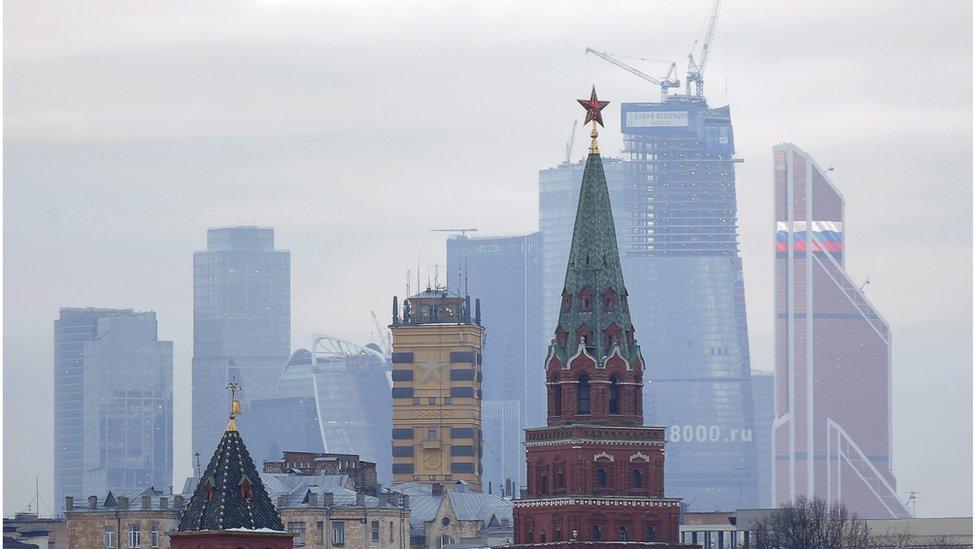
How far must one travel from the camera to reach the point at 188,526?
655ft

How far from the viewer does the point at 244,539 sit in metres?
198

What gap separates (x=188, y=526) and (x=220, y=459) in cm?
397

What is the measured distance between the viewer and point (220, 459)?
19975 centimetres

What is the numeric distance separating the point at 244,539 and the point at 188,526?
3.75 m

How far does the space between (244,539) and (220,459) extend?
481cm
